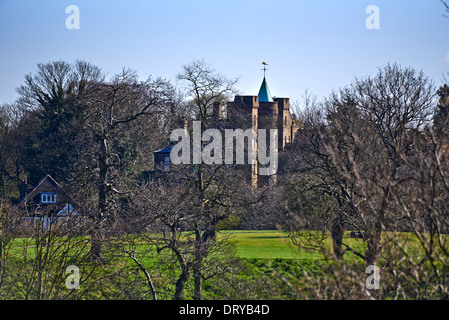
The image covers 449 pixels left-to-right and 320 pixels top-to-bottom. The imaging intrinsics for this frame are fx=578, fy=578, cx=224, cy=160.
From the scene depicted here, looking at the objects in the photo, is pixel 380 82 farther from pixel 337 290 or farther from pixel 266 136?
pixel 266 136

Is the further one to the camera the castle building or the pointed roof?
the pointed roof

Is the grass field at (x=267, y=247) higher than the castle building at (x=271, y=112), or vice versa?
the castle building at (x=271, y=112)

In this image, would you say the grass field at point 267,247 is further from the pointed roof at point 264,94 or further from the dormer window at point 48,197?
the pointed roof at point 264,94

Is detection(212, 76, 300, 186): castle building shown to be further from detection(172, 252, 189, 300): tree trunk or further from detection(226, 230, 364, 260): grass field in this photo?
detection(172, 252, 189, 300): tree trunk

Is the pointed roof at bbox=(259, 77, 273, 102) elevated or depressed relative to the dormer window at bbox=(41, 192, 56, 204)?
elevated

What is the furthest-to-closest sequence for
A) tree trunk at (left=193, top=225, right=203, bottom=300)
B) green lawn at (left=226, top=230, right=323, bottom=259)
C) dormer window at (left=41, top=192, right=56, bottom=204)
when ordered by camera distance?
1. dormer window at (left=41, top=192, right=56, bottom=204)
2. green lawn at (left=226, top=230, right=323, bottom=259)
3. tree trunk at (left=193, top=225, right=203, bottom=300)

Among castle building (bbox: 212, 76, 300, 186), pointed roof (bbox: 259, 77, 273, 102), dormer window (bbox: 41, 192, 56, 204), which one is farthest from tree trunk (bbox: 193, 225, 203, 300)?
pointed roof (bbox: 259, 77, 273, 102)

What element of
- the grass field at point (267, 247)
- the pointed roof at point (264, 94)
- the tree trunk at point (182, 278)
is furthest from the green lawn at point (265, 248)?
the pointed roof at point (264, 94)

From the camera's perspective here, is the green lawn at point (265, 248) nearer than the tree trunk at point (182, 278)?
No

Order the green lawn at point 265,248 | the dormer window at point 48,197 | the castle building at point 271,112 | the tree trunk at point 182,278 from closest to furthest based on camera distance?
the tree trunk at point 182,278 → the green lawn at point 265,248 → the dormer window at point 48,197 → the castle building at point 271,112

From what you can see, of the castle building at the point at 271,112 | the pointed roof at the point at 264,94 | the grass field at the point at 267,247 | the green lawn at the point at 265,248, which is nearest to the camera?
the grass field at the point at 267,247
